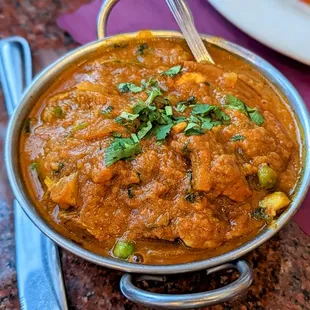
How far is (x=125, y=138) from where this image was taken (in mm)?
1317

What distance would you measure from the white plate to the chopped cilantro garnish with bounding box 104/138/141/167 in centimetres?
75

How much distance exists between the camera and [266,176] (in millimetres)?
1297

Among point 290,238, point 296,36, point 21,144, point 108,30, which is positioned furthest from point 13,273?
point 296,36

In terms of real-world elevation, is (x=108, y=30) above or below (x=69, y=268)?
above

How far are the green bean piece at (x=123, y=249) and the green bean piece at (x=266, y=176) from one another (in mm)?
366

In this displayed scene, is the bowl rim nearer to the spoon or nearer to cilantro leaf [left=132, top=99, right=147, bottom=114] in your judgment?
the spoon

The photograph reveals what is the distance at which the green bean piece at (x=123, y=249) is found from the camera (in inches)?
48.3

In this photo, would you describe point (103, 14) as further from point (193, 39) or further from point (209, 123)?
point (209, 123)

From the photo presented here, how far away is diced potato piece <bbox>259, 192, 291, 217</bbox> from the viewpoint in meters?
1.27

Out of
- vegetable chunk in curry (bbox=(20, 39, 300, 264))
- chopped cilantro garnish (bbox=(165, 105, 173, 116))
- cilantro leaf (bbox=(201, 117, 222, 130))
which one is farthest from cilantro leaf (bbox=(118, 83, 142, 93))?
cilantro leaf (bbox=(201, 117, 222, 130))

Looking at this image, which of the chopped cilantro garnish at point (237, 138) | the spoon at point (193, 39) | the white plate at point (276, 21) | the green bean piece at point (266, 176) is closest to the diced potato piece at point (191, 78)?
the spoon at point (193, 39)

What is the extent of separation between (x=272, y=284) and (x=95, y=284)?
48 cm

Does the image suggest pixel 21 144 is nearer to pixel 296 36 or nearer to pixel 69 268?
pixel 69 268

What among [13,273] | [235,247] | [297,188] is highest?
[297,188]
